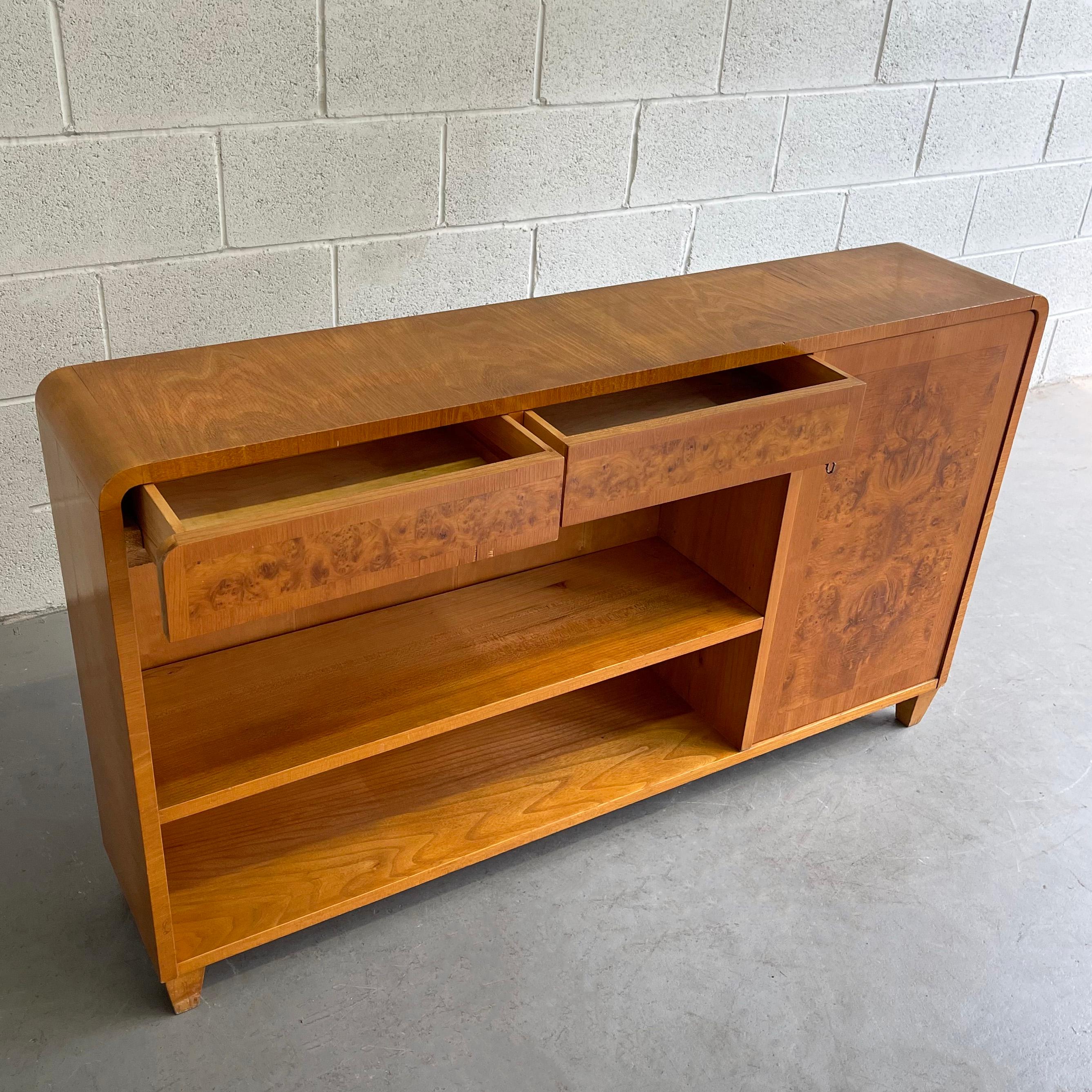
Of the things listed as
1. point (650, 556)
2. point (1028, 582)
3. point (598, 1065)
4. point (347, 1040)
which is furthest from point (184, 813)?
point (1028, 582)

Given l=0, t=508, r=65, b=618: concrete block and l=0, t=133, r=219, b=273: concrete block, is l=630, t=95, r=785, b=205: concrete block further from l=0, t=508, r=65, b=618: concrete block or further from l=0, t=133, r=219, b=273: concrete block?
l=0, t=508, r=65, b=618: concrete block

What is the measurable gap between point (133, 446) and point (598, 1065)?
974 mm

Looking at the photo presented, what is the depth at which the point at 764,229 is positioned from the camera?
2824 mm

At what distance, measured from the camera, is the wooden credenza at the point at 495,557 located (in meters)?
1.25

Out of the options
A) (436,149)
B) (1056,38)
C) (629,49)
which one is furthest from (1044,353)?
(436,149)

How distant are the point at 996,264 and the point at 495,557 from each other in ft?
7.57

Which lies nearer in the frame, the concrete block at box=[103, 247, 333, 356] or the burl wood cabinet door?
the burl wood cabinet door

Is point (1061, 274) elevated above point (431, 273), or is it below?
below

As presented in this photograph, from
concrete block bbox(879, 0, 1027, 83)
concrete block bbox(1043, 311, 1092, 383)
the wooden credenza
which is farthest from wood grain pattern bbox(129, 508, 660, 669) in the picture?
concrete block bbox(1043, 311, 1092, 383)

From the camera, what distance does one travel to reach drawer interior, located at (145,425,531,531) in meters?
1.26

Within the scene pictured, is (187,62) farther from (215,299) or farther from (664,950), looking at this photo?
(664,950)

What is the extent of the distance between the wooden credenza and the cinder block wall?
78 cm

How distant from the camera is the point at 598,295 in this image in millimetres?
1665

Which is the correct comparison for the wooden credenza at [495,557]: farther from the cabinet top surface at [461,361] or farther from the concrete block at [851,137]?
the concrete block at [851,137]
